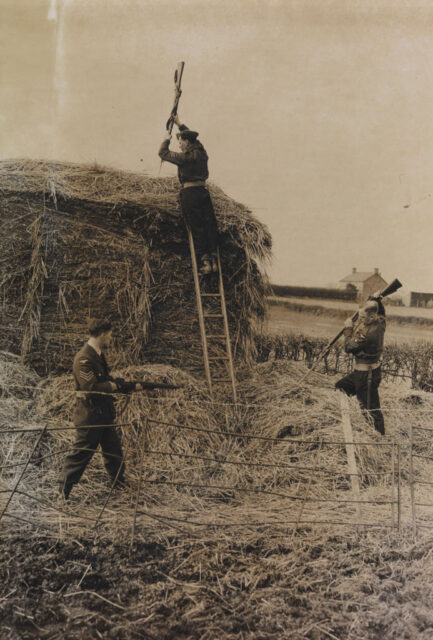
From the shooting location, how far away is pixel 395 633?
2.59 metres

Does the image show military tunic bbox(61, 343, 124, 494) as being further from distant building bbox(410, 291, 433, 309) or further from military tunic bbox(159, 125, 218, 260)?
distant building bbox(410, 291, 433, 309)

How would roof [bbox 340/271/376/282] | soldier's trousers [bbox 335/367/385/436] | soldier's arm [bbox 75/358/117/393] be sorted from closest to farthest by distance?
1. soldier's arm [bbox 75/358/117/393]
2. soldier's trousers [bbox 335/367/385/436]
3. roof [bbox 340/271/376/282]

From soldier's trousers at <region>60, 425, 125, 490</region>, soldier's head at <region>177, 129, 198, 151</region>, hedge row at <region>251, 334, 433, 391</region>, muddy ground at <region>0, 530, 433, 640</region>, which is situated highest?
soldier's head at <region>177, 129, 198, 151</region>

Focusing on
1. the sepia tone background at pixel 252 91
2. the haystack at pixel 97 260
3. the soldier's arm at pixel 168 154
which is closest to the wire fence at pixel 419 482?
the sepia tone background at pixel 252 91

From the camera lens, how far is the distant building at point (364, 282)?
17.9 ft

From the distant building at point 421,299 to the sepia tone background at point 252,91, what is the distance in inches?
7.9

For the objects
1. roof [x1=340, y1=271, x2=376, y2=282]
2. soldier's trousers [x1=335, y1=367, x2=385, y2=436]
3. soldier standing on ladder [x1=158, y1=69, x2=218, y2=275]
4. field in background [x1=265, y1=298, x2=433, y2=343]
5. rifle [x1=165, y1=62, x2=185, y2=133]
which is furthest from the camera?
field in background [x1=265, y1=298, x2=433, y2=343]

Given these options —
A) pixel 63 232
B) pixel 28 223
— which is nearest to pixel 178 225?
pixel 63 232

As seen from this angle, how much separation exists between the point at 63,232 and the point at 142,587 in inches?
136

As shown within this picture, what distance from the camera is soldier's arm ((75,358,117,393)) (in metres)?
3.47

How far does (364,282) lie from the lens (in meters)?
6.21

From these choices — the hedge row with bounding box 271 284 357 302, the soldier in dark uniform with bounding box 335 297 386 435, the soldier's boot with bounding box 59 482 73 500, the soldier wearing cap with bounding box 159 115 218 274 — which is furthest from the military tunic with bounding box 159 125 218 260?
the soldier's boot with bounding box 59 482 73 500

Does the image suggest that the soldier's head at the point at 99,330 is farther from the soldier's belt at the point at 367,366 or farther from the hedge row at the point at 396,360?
the hedge row at the point at 396,360

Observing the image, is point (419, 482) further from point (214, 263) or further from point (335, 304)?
point (335, 304)
